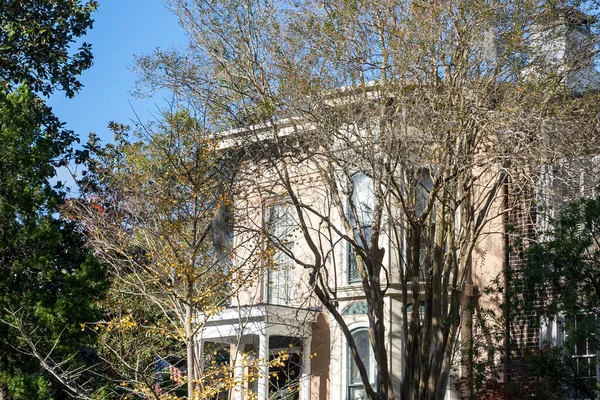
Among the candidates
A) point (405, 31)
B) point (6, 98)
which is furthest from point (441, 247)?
point (6, 98)

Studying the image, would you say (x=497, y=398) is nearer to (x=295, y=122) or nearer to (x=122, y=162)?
(x=295, y=122)

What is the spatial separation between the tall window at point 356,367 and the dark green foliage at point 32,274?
5.74 metres

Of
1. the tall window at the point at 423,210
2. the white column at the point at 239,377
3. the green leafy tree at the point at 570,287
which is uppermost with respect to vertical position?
the tall window at the point at 423,210

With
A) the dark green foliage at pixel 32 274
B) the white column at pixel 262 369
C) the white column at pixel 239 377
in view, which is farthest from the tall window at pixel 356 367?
the dark green foliage at pixel 32 274

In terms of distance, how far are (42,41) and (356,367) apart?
11066 millimetres

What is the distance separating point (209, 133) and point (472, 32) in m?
5.22

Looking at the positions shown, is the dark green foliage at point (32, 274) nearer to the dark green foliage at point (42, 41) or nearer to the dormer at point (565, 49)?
the dark green foliage at point (42, 41)

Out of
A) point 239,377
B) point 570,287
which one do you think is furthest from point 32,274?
point 570,287

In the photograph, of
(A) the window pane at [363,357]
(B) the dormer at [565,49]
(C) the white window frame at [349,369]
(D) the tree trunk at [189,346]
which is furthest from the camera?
(A) the window pane at [363,357]

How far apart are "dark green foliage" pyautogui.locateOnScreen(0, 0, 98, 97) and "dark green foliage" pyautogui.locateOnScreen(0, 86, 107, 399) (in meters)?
3.25

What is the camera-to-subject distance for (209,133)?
18.8m

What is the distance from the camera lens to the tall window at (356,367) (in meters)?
22.3

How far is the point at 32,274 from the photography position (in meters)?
21.2

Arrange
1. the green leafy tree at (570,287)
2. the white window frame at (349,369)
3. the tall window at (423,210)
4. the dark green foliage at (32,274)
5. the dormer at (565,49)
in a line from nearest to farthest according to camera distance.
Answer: the green leafy tree at (570,287), the dormer at (565,49), the tall window at (423,210), the dark green foliage at (32,274), the white window frame at (349,369)
